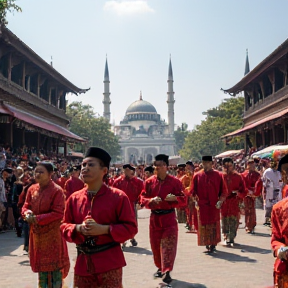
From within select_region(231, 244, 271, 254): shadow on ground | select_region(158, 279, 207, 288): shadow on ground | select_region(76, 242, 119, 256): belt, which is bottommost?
select_region(158, 279, 207, 288): shadow on ground

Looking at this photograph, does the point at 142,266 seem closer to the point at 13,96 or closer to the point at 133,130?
the point at 13,96

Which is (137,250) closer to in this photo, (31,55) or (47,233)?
(47,233)

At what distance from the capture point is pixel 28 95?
24.5 meters

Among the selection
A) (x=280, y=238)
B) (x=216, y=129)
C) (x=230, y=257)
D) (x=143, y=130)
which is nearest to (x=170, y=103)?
(x=143, y=130)

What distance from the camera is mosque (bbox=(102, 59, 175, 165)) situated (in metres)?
93.8

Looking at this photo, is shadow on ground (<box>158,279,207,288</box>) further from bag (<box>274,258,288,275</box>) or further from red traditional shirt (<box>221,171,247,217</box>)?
red traditional shirt (<box>221,171,247,217</box>)

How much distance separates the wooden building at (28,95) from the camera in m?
19.4

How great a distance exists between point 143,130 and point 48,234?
301 feet

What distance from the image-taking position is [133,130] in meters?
98.2

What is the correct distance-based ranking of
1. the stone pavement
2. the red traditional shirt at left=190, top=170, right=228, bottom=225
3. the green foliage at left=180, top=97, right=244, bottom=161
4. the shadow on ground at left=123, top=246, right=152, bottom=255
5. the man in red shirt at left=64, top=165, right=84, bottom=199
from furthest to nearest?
the green foliage at left=180, top=97, right=244, bottom=161 < the man in red shirt at left=64, top=165, right=84, bottom=199 < the shadow on ground at left=123, top=246, right=152, bottom=255 < the red traditional shirt at left=190, top=170, right=228, bottom=225 < the stone pavement

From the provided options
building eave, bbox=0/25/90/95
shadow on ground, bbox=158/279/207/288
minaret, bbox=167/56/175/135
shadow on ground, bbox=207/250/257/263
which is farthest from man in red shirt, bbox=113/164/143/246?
minaret, bbox=167/56/175/135

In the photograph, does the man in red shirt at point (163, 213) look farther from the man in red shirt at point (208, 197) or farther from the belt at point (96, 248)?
the belt at point (96, 248)

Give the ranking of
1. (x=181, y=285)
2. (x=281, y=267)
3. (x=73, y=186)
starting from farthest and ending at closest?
1. (x=73, y=186)
2. (x=181, y=285)
3. (x=281, y=267)

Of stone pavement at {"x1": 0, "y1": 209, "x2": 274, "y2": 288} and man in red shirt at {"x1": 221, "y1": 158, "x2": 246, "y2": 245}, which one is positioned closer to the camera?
stone pavement at {"x1": 0, "y1": 209, "x2": 274, "y2": 288}
